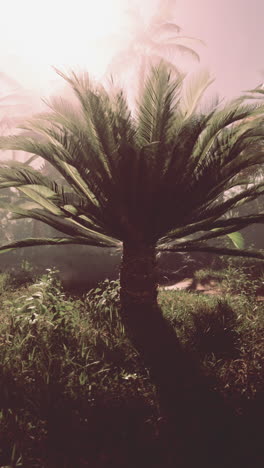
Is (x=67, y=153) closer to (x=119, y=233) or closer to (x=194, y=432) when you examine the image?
(x=119, y=233)

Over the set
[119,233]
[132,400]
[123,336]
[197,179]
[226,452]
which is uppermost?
[197,179]

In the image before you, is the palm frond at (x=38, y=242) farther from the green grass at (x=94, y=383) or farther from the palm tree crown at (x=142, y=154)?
the green grass at (x=94, y=383)

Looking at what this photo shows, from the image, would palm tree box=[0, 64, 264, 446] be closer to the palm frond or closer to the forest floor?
the palm frond

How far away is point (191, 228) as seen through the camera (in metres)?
4.47

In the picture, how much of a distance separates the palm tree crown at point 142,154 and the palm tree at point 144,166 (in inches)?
0.5

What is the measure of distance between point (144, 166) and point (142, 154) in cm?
23

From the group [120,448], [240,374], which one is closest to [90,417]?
[120,448]

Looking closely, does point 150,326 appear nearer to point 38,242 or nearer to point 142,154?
point 38,242

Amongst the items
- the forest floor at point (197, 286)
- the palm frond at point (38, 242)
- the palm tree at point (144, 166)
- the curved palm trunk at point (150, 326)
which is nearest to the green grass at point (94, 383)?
the curved palm trunk at point (150, 326)

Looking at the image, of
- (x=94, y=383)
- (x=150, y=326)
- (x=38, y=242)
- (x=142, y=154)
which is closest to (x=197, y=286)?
(x=150, y=326)

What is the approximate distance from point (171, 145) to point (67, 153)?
1348 millimetres

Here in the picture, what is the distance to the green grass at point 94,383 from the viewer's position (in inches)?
89.8

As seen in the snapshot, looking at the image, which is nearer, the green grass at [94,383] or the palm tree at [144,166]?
the green grass at [94,383]

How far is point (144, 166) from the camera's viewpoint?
12.0ft
